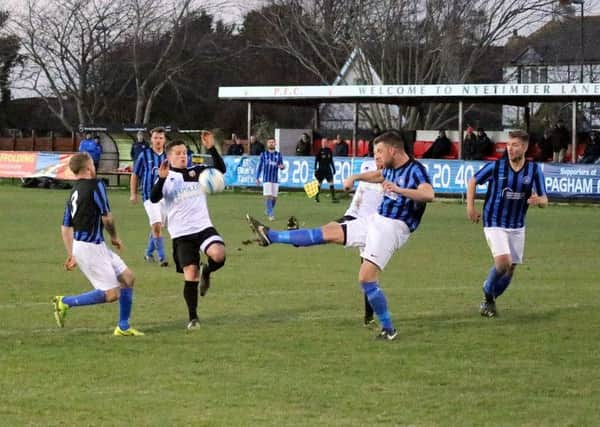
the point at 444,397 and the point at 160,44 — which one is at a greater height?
the point at 160,44

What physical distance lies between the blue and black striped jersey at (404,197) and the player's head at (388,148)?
0.35 ft

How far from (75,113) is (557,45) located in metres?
24.8

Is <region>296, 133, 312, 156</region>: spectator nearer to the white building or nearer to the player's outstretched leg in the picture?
the white building

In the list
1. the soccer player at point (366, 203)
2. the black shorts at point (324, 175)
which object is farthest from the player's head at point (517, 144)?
the black shorts at point (324, 175)

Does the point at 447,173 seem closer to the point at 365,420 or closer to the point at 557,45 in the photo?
the point at 365,420

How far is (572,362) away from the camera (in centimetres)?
933

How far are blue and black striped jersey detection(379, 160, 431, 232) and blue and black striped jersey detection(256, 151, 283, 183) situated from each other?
17.7 meters

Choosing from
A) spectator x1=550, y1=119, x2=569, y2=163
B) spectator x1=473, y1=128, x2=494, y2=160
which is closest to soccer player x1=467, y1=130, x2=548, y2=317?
spectator x1=550, y1=119, x2=569, y2=163

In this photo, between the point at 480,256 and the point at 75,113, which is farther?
the point at 75,113

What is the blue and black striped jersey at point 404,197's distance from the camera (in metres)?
10.2

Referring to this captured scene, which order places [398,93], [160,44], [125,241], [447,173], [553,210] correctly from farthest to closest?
1. [160,44]
2. [398,93]
3. [447,173]
4. [553,210]
5. [125,241]

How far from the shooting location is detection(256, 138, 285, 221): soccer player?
1066 inches

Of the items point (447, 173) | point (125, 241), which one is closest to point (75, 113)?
point (447, 173)

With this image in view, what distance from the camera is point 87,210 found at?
33.6ft
